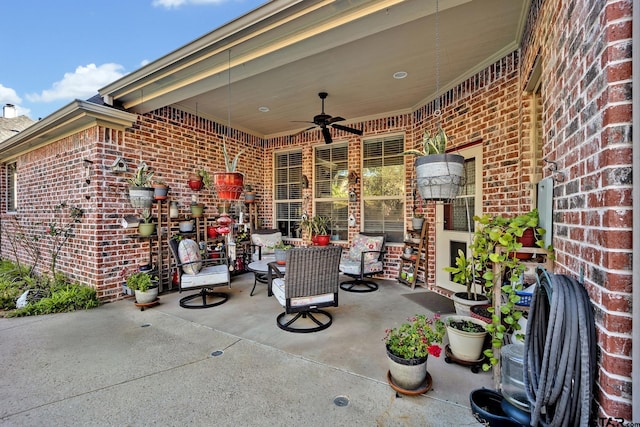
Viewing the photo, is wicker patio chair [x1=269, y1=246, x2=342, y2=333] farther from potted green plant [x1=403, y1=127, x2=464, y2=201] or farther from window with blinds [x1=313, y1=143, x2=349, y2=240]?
window with blinds [x1=313, y1=143, x2=349, y2=240]

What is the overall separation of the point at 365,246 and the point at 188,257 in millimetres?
2761

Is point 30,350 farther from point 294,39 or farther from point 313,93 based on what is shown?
point 313,93

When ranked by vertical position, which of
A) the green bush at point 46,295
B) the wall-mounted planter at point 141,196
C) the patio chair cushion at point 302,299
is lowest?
the green bush at point 46,295

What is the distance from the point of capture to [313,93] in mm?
4199

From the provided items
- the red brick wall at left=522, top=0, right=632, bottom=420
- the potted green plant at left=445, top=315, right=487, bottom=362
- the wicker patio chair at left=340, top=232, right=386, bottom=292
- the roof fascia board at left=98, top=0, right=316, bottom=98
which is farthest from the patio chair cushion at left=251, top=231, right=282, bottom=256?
the red brick wall at left=522, top=0, right=632, bottom=420

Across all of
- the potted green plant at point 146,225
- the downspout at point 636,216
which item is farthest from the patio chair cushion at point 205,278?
the downspout at point 636,216

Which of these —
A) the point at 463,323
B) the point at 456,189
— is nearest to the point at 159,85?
the point at 456,189

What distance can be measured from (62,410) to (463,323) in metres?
2.88

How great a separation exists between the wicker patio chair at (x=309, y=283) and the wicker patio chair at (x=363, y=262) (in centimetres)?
136

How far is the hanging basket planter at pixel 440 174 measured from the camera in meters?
Answer: 1.79

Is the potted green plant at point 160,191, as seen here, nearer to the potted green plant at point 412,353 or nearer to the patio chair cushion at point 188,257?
the patio chair cushion at point 188,257

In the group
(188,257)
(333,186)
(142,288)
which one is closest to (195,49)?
(188,257)

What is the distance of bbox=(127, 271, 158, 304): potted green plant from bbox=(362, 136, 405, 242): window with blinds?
3.61m

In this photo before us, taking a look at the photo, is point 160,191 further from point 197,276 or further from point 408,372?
point 408,372
